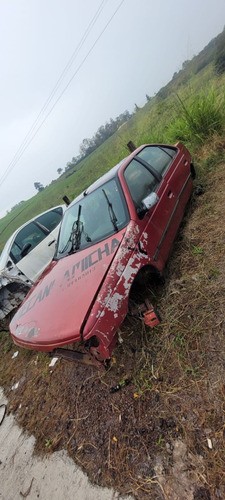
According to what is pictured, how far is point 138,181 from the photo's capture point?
3627 millimetres

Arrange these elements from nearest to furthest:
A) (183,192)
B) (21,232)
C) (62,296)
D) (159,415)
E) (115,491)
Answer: (115,491) → (159,415) → (62,296) → (183,192) → (21,232)

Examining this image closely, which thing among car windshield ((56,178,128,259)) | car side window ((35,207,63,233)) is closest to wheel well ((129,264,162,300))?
car windshield ((56,178,128,259))

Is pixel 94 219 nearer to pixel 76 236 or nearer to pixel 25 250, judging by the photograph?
pixel 76 236

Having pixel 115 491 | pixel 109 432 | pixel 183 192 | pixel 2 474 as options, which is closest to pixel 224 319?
pixel 109 432

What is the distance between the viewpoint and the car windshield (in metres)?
3.16

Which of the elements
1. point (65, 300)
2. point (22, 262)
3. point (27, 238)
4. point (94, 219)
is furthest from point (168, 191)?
point (27, 238)

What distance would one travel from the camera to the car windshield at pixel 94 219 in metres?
3.16

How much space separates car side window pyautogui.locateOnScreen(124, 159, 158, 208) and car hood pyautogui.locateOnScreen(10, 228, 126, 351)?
0.65m

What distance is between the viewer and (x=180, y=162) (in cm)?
448

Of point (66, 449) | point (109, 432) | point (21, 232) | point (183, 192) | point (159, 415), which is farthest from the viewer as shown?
point (21, 232)

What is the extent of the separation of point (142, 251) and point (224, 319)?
940mm

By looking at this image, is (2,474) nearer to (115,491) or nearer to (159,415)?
(115,491)

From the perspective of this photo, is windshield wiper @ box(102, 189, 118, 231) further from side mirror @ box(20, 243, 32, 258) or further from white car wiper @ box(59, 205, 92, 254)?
side mirror @ box(20, 243, 32, 258)

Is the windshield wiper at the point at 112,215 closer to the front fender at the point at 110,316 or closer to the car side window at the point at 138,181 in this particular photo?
the car side window at the point at 138,181
